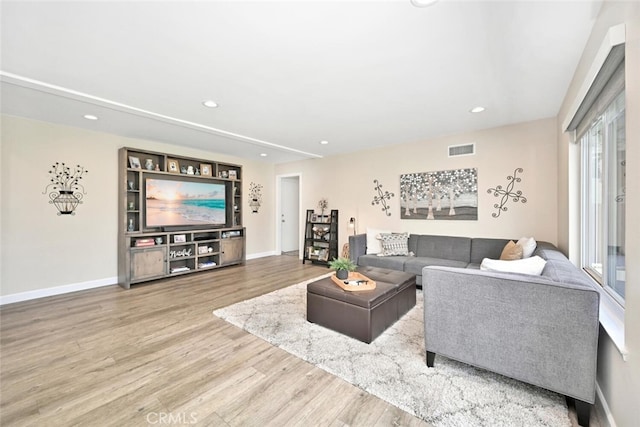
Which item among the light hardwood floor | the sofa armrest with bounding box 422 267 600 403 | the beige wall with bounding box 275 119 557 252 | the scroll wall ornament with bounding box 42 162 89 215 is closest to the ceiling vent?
the beige wall with bounding box 275 119 557 252

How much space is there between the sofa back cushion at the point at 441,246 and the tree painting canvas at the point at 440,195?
351mm

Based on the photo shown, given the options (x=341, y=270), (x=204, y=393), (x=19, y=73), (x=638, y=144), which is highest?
(x=19, y=73)

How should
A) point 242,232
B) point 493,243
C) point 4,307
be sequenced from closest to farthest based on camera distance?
point 4,307 → point 493,243 → point 242,232

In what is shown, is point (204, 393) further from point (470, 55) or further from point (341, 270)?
point (470, 55)

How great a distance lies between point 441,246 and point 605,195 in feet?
7.24

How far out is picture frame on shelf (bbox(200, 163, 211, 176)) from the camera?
5230 millimetres

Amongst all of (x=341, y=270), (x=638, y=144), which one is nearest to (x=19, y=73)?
(x=341, y=270)

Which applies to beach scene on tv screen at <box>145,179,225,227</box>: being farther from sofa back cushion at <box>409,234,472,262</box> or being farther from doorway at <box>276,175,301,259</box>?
sofa back cushion at <box>409,234,472,262</box>

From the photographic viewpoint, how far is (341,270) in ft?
9.10

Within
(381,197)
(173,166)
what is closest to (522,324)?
(381,197)

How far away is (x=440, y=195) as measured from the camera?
430cm

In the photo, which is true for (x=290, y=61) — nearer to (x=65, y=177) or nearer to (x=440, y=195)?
(x=440, y=195)

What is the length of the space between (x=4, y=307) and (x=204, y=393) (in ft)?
11.3
